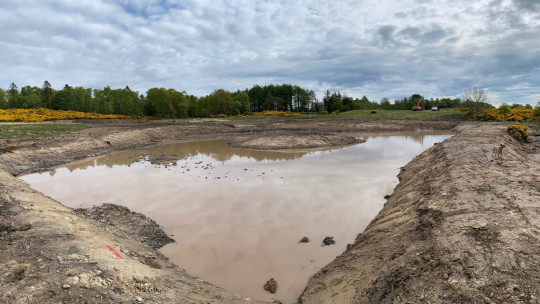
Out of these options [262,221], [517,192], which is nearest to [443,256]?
[517,192]

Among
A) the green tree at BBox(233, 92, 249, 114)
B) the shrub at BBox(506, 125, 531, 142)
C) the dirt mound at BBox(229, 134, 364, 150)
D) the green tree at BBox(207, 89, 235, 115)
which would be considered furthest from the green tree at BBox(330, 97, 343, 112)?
the shrub at BBox(506, 125, 531, 142)

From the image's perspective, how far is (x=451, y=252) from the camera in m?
6.82

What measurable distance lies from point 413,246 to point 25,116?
7398 cm

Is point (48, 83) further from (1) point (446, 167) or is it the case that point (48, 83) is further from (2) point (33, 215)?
(1) point (446, 167)

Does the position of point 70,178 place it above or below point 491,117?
below

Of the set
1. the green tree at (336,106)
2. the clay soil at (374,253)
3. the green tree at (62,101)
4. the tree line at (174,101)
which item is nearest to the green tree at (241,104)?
the tree line at (174,101)

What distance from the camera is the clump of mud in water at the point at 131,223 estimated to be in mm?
11130

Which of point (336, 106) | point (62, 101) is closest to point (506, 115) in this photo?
point (336, 106)

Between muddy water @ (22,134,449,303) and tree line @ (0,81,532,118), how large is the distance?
6253cm

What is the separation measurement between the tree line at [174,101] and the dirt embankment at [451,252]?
8165 cm

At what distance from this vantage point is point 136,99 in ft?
311

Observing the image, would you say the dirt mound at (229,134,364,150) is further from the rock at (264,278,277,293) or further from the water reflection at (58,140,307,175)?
the rock at (264,278,277,293)

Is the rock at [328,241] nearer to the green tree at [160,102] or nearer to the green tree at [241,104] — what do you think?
the green tree at [160,102]

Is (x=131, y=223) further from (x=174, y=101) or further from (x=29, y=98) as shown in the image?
(x=29, y=98)
